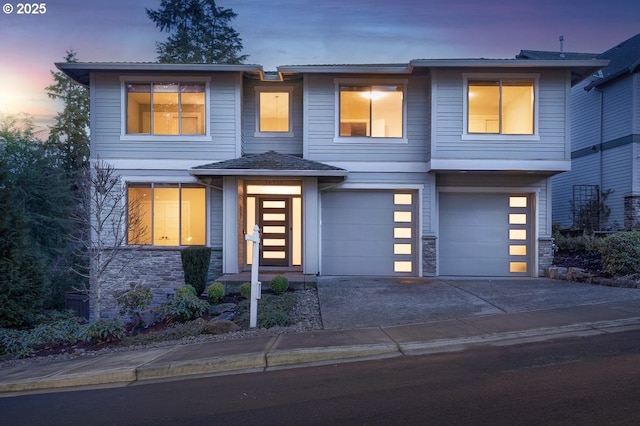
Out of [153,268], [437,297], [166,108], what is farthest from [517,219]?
[166,108]

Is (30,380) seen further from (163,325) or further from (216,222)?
(216,222)

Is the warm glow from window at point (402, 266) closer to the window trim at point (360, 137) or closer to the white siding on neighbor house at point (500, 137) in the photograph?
the white siding on neighbor house at point (500, 137)

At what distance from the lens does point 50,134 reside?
32719mm

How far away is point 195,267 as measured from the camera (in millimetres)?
13250

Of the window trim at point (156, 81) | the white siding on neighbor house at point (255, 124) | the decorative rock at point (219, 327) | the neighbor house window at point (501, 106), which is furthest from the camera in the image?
the white siding on neighbor house at point (255, 124)

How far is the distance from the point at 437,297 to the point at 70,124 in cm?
3072

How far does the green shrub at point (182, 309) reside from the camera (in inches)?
400

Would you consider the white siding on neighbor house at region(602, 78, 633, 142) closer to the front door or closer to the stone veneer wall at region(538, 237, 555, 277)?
the stone veneer wall at region(538, 237, 555, 277)

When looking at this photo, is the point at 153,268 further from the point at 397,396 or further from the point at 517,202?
the point at 517,202

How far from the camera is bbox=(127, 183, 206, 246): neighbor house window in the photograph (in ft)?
47.6

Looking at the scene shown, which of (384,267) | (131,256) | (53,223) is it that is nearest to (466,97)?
(384,267)

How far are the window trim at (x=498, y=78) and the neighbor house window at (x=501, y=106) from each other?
2.8 inches

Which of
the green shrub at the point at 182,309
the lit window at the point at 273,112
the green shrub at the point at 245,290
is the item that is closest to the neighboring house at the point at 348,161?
the lit window at the point at 273,112

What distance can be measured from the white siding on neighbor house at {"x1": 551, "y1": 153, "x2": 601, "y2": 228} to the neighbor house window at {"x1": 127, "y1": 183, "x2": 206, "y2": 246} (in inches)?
641
